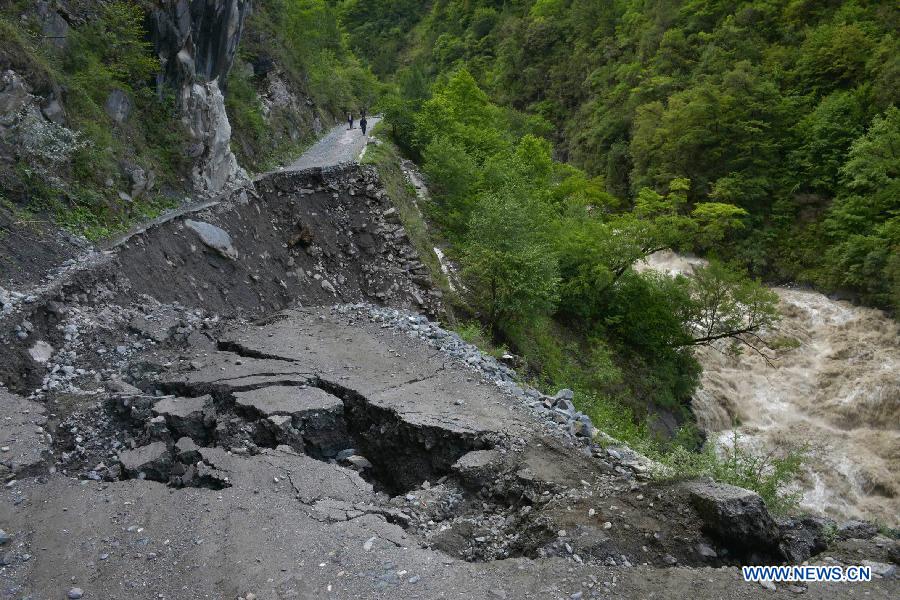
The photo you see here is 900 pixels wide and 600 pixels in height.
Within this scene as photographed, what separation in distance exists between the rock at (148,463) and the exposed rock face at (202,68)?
9418 mm

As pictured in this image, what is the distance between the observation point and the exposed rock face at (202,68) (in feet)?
44.0

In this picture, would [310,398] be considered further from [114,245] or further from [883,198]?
[883,198]

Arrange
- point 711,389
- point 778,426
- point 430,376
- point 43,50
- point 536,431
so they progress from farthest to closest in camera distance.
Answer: point 711,389 < point 778,426 < point 43,50 < point 430,376 < point 536,431

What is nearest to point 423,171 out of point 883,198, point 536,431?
point 536,431

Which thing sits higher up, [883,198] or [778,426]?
[883,198]

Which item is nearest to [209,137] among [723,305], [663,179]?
[723,305]

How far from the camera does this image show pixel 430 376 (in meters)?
8.83

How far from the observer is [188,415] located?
6844mm

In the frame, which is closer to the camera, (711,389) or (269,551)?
(269,551)

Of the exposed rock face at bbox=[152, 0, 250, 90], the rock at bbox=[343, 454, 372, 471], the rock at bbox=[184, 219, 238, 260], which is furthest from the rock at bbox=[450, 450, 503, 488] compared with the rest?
the exposed rock face at bbox=[152, 0, 250, 90]

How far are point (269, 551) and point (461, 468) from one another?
2505mm

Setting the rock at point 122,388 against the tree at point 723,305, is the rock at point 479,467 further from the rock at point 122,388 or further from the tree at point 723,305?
the tree at point 723,305

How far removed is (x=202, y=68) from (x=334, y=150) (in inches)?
293

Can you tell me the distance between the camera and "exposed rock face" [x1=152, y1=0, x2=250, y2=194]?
13398mm
